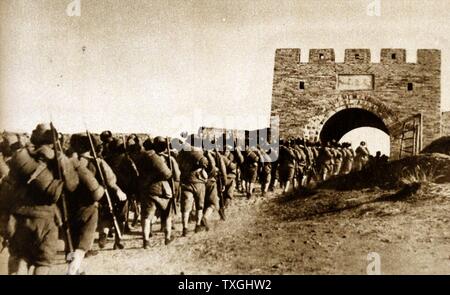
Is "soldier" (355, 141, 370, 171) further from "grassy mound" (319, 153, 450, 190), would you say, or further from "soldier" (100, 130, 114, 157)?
"soldier" (100, 130, 114, 157)

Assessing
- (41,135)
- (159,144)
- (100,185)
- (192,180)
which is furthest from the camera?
(192,180)

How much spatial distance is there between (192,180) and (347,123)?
16.2 m

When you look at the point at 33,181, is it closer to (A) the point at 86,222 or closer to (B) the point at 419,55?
(A) the point at 86,222

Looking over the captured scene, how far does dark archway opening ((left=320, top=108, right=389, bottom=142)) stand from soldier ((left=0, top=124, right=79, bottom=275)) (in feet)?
54.2

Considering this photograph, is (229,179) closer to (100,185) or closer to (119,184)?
(119,184)

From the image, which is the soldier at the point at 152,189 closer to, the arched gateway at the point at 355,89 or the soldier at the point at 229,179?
the soldier at the point at 229,179

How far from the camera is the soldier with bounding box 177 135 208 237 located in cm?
916

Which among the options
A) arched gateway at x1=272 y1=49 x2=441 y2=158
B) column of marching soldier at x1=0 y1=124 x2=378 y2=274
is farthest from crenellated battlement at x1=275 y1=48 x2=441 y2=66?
column of marching soldier at x1=0 y1=124 x2=378 y2=274

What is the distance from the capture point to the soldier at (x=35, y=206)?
560 centimetres

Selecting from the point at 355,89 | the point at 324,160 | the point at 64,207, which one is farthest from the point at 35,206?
the point at 355,89

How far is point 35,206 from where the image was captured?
5.68m

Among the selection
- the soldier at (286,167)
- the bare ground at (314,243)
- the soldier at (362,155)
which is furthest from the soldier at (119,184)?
the soldier at (362,155)

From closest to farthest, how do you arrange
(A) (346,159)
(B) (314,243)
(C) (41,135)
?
(C) (41,135), (B) (314,243), (A) (346,159)

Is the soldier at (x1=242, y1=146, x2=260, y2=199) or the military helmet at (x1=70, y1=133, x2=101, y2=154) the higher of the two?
the military helmet at (x1=70, y1=133, x2=101, y2=154)
